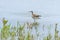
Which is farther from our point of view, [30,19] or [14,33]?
[30,19]

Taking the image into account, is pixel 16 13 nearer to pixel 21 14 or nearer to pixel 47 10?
pixel 21 14

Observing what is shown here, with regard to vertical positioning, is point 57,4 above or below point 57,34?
above

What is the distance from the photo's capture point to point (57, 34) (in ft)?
5.03

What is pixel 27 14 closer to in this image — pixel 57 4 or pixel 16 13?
pixel 16 13

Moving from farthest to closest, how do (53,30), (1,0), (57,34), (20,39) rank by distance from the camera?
(1,0), (53,30), (57,34), (20,39)

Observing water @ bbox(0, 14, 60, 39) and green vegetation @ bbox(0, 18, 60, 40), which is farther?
water @ bbox(0, 14, 60, 39)

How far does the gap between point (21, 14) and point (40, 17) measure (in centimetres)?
25

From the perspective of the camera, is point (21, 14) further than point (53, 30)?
Yes

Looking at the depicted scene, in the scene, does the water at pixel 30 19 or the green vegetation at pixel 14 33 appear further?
the water at pixel 30 19

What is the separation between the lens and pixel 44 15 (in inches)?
75.6

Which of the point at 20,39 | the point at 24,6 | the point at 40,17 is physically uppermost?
the point at 24,6

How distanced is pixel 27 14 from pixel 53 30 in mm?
402

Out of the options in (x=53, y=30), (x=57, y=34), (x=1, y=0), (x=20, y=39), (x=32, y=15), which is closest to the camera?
(x=20, y=39)

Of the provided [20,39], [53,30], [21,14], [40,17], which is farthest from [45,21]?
[20,39]
